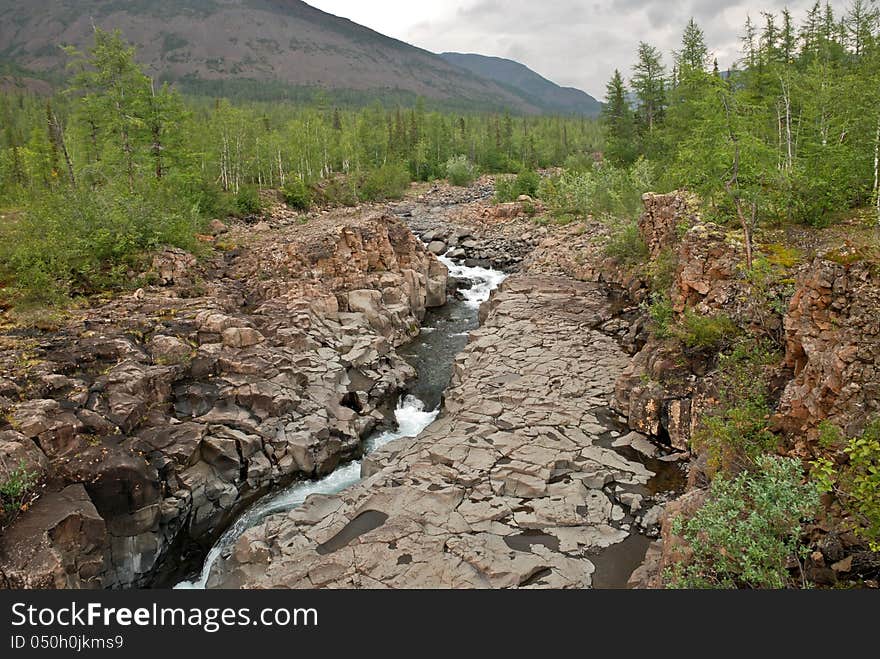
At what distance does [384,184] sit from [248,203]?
2507cm

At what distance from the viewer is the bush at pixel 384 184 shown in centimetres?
6000

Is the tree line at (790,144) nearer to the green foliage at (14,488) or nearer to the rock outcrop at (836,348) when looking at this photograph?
the rock outcrop at (836,348)

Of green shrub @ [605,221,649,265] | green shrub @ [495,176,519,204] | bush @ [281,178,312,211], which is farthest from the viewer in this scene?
green shrub @ [495,176,519,204]

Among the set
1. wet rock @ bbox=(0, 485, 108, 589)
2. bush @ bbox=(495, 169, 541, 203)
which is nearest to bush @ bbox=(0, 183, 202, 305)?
wet rock @ bbox=(0, 485, 108, 589)

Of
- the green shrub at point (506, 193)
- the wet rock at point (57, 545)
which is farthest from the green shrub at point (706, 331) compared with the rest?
the green shrub at point (506, 193)

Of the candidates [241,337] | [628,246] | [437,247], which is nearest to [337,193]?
[437,247]

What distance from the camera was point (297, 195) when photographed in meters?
46.6

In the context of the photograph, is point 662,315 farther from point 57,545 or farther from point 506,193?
point 506,193

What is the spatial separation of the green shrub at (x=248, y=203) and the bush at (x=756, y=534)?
126 feet

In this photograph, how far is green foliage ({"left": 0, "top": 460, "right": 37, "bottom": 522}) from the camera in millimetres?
11195

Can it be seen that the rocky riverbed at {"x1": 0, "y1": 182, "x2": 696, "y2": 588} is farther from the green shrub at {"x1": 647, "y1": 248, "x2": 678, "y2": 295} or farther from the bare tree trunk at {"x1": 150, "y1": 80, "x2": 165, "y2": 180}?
the bare tree trunk at {"x1": 150, "y1": 80, "x2": 165, "y2": 180}

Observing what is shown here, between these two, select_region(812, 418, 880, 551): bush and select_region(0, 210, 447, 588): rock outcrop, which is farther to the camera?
select_region(0, 210, 447, 588): rock outcrop

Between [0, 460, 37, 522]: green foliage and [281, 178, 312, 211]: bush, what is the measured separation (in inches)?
1473

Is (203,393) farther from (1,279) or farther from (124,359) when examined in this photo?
(1,279)
